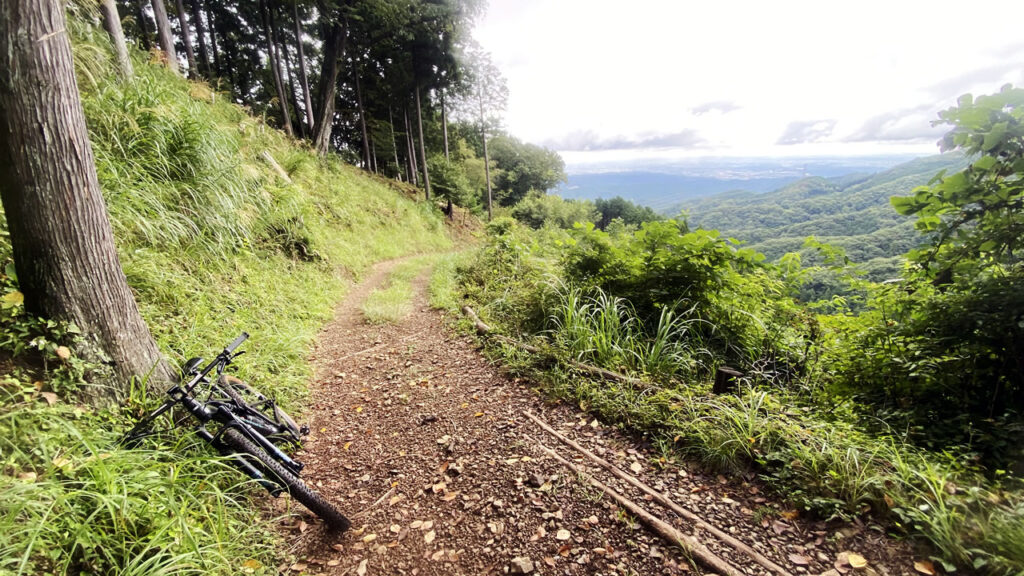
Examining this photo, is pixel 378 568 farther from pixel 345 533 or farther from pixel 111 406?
pixel 111 406

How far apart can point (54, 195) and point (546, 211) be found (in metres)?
37.0

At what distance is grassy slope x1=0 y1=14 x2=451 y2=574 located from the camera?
174 cm

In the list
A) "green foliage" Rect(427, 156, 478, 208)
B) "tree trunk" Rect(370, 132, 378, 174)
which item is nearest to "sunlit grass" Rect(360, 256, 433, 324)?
"green foliage" Rect(427, 156, 478, 208)

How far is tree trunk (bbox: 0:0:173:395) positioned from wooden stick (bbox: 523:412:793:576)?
328 cm

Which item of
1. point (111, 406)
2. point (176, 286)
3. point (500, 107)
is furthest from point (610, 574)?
point (500, 107)

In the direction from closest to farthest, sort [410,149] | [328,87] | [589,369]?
[589,369]
[328,87]
[410,149]

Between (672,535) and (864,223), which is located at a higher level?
(864,223)

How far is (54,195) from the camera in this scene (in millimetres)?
Result: 2225

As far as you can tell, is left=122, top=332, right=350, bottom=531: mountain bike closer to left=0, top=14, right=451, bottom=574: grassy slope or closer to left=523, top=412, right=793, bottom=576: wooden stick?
left=0, top=14, right=451, bottom=574: grassy slope

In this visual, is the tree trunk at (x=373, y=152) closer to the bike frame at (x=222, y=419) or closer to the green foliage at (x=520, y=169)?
the green foliage at (x=520, y=169)

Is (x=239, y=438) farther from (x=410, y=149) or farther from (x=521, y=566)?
(x=410, y=149)

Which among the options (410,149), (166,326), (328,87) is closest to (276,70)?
(328,87)

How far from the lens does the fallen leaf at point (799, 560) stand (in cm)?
194

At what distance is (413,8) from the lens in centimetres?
1650
